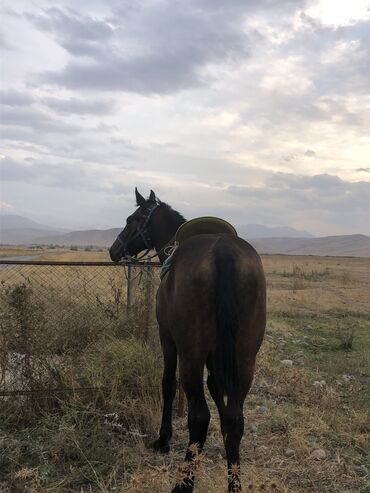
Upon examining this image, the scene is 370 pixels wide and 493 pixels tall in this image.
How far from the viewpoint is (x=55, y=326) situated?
17.3 feet

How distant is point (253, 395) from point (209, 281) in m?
3.49

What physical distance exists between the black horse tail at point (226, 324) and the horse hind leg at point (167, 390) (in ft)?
3.59

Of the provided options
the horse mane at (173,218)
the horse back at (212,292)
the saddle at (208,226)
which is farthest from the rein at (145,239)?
the horse back at (212,292)

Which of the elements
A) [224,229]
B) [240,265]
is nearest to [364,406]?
[224,229]

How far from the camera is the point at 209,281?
138 inches

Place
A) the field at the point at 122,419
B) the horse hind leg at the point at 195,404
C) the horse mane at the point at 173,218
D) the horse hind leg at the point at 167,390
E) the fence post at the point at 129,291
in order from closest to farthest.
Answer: the horse hind leg at the point at 195,404, the field at the point at 122,419, the horse hind leg at the point at 167,390, the horse mane at the point at 173,218, the fence post at the point at 129,291

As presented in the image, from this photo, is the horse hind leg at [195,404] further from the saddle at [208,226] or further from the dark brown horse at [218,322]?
the saddle at [208,226]

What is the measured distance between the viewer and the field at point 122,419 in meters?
3.91

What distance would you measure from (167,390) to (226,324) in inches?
68.9

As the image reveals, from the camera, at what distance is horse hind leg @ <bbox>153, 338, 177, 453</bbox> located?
4492 mm

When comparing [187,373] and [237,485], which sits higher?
[187,373]

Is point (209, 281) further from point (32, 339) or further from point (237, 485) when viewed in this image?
point (32, 339)

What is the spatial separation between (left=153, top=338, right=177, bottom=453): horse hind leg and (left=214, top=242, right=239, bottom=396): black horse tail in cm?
110

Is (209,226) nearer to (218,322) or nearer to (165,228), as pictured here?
(165,228)
